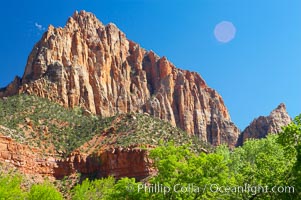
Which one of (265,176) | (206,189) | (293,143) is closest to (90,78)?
(206,189)

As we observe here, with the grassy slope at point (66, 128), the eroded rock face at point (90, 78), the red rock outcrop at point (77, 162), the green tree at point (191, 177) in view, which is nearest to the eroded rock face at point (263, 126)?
the eroded rock face at point (90, 78)

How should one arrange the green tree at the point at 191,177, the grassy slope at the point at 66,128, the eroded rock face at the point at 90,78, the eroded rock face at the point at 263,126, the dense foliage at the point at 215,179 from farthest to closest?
1. the eroded rock face at the point at 263,126
2. the eroded rock face at the point at 90,78
3. the grassy slope at the point at 66,128
4. the green tree at the point at 191,177
5. the dense foliage at the point at 215,179

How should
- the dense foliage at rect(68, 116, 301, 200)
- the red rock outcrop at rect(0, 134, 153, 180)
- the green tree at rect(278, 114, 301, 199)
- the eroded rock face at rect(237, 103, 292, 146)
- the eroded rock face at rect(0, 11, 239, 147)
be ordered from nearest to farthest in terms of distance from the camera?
the green tree at rect(278, 114, 301, 199) < the dense foliage at rect(68, 116, 301, 200) < the red rock outcrop at rect(0, 134, 153, 180) < the eroded rock face at rect(0, 11, 239, 147) < the eroded rock face at rect(237, 103, 292, 146)

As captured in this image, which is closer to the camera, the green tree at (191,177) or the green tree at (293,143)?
the green tree at (293,143)

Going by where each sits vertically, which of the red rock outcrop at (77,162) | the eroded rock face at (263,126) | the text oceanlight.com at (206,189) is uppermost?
the eroded rock face at (263,126)

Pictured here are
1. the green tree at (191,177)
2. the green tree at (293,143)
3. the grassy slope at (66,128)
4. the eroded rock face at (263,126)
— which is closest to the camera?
the green tree at (293,143)

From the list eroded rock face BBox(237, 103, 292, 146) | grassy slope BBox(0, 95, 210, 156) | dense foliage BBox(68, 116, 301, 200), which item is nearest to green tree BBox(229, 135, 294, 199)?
dense foliage BBox(68, 116, 301, 200)

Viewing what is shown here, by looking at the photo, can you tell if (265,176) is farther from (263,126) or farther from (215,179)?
(263,126)

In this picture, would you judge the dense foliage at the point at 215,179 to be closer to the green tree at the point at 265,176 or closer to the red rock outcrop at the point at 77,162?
the green tree at the point at 265,176

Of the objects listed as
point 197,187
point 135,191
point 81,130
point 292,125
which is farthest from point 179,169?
point 81,130

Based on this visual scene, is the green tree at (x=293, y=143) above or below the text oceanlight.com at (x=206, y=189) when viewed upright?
above

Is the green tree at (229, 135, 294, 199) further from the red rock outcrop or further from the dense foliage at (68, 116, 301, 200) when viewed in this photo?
the red rock outcrop

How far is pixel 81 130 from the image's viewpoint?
11162 centimetres

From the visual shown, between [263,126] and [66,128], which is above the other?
[263,126]
